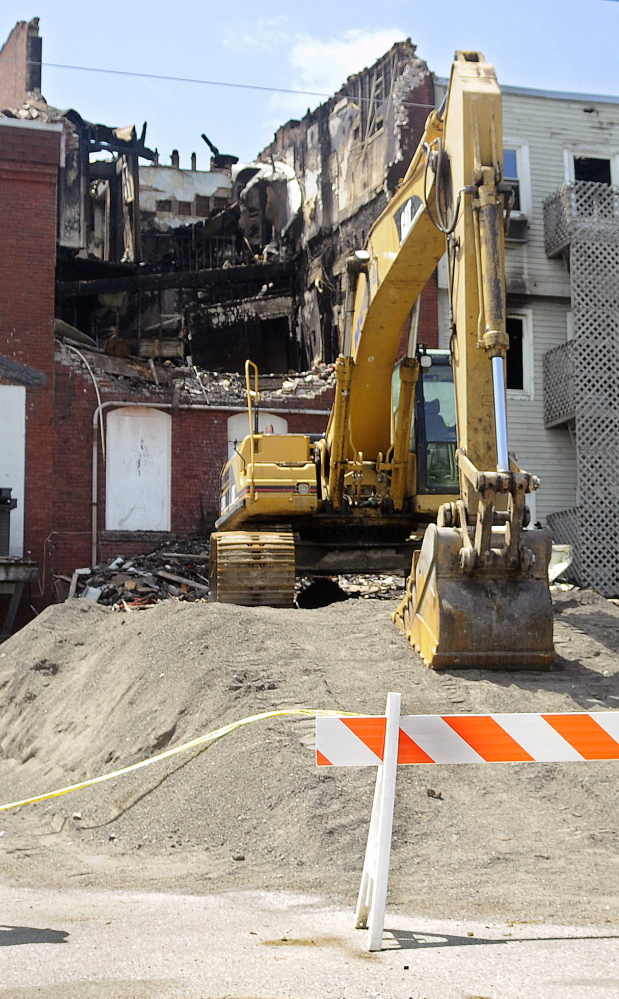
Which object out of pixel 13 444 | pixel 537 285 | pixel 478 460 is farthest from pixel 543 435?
pixel 478 460

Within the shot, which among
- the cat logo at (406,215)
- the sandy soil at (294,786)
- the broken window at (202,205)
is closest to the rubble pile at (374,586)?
the sandy soil at (294,786)

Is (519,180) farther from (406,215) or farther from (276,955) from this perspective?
(276,955)

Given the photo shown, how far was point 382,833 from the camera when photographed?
14.5ft

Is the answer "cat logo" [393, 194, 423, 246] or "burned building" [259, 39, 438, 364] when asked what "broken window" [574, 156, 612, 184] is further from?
"cat logo" [393, 194, 423, 246]

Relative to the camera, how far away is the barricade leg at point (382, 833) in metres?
4.29

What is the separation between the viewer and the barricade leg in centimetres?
429

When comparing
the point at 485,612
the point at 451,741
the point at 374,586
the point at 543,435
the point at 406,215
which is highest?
the point at 406,215

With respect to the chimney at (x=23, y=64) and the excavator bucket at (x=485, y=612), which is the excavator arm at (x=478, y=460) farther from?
the chimney at (x=23, y=64)

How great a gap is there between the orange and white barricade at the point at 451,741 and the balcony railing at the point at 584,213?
20939 mm

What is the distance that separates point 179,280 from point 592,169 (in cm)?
1033

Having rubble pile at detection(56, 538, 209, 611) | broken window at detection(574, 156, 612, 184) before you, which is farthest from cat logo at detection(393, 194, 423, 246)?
broken window at detection(574, 156, 612, 184)

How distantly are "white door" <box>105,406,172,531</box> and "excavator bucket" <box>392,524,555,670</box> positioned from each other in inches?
568

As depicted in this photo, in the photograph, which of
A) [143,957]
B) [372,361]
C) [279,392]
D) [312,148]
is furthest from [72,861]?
[312,148]

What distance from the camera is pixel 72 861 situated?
21.1 feet
